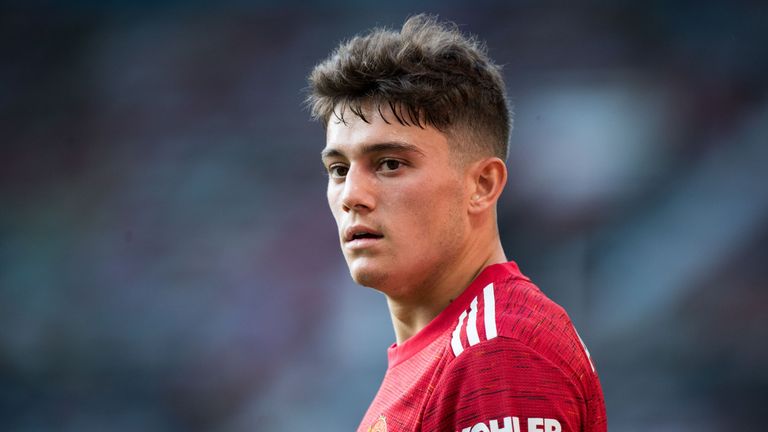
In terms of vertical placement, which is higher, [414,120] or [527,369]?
[414,120]

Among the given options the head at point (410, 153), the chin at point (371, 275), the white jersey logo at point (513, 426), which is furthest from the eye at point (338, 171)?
the white jersey logo at point (513, 426)

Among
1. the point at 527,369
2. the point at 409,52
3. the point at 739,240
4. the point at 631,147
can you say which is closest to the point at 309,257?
the point at 631,147

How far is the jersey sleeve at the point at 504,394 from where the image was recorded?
A: 1.42m

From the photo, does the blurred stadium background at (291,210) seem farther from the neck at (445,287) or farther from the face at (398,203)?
the face at (398,203)

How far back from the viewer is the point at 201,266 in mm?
4980

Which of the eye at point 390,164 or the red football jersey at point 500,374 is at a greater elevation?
the eye at point 390,164

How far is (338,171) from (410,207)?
8.8 inches

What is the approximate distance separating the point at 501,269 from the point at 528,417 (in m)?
0.47

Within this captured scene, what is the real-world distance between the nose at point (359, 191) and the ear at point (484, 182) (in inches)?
8.9

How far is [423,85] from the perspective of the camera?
1795 millimetres

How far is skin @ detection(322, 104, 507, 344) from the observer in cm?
179

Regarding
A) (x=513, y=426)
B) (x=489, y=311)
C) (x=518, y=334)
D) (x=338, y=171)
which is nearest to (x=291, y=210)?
(x=338, y=171)

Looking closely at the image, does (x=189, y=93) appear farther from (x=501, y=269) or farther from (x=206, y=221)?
(x=501, y=269)

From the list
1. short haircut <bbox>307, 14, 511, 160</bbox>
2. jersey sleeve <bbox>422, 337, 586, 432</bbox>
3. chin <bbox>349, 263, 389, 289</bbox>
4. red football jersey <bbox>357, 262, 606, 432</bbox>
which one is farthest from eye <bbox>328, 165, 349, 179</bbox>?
jersey sleeve <bbox>422, 337, 586, 432</bbox>
